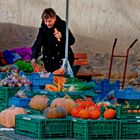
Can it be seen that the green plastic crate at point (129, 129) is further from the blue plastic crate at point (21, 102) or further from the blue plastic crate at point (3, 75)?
the blue plastic crate at point (3, 75)

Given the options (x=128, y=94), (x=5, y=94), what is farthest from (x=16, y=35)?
(x=128, y=94)

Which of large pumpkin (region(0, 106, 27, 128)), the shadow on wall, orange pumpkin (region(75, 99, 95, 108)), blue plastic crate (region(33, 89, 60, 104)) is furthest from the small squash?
the shadow on wall

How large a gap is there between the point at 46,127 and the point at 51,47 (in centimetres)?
347

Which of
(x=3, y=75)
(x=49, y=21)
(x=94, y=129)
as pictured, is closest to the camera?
(x=94, y=129)

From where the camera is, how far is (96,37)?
66.7 feet

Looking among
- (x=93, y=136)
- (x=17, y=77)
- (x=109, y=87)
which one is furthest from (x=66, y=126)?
(x=109, y=87)

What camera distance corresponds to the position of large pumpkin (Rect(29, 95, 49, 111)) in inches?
362

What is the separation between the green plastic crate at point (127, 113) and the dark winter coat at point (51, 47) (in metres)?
3.18

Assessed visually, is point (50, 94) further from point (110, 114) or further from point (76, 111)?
point (110, 114)

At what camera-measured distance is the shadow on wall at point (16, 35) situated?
19719 millimetres

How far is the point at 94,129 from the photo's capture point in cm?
821

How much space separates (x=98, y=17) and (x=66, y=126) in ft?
40.1

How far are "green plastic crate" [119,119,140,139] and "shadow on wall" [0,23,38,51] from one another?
11.4 meters

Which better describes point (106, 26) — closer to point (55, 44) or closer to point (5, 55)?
point (5, 55)
